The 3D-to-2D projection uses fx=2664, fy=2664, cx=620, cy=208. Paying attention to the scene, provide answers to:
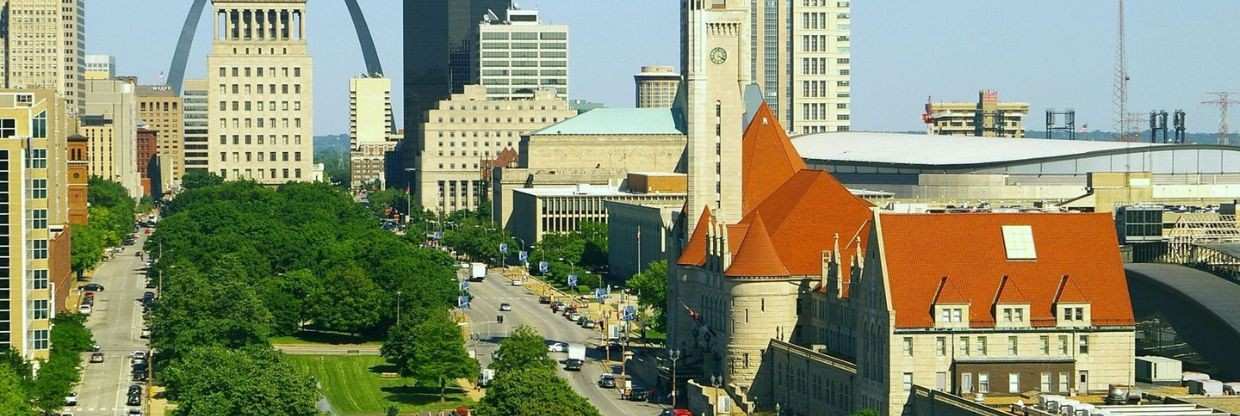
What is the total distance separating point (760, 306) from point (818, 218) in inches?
271

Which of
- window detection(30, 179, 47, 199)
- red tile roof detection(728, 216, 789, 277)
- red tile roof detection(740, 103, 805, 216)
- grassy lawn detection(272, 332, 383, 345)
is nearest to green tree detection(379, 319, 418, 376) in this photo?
grassy lawn detection(272, 332, 383, 345)

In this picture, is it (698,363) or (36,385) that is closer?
(36,385)

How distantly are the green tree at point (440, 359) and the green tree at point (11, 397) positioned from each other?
119 ft

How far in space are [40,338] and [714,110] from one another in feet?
164

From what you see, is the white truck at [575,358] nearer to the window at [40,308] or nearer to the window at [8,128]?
the window at [40,308]

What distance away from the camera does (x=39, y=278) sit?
154875mm

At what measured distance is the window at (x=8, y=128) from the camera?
151475 millimetres

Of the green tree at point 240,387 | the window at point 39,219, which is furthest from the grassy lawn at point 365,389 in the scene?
the window at point 39,219

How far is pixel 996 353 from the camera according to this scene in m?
136

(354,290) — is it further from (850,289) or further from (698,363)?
(850,289)

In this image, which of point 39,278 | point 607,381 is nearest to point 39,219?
point 39,278

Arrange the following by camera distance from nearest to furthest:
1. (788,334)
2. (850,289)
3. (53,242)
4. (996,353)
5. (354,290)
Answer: (996,353), (850,289), (788,334), (53,242), (354,290)

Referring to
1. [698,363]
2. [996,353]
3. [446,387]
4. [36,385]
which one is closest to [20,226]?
[36,385]

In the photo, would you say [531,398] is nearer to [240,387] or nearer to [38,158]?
[240,387]
